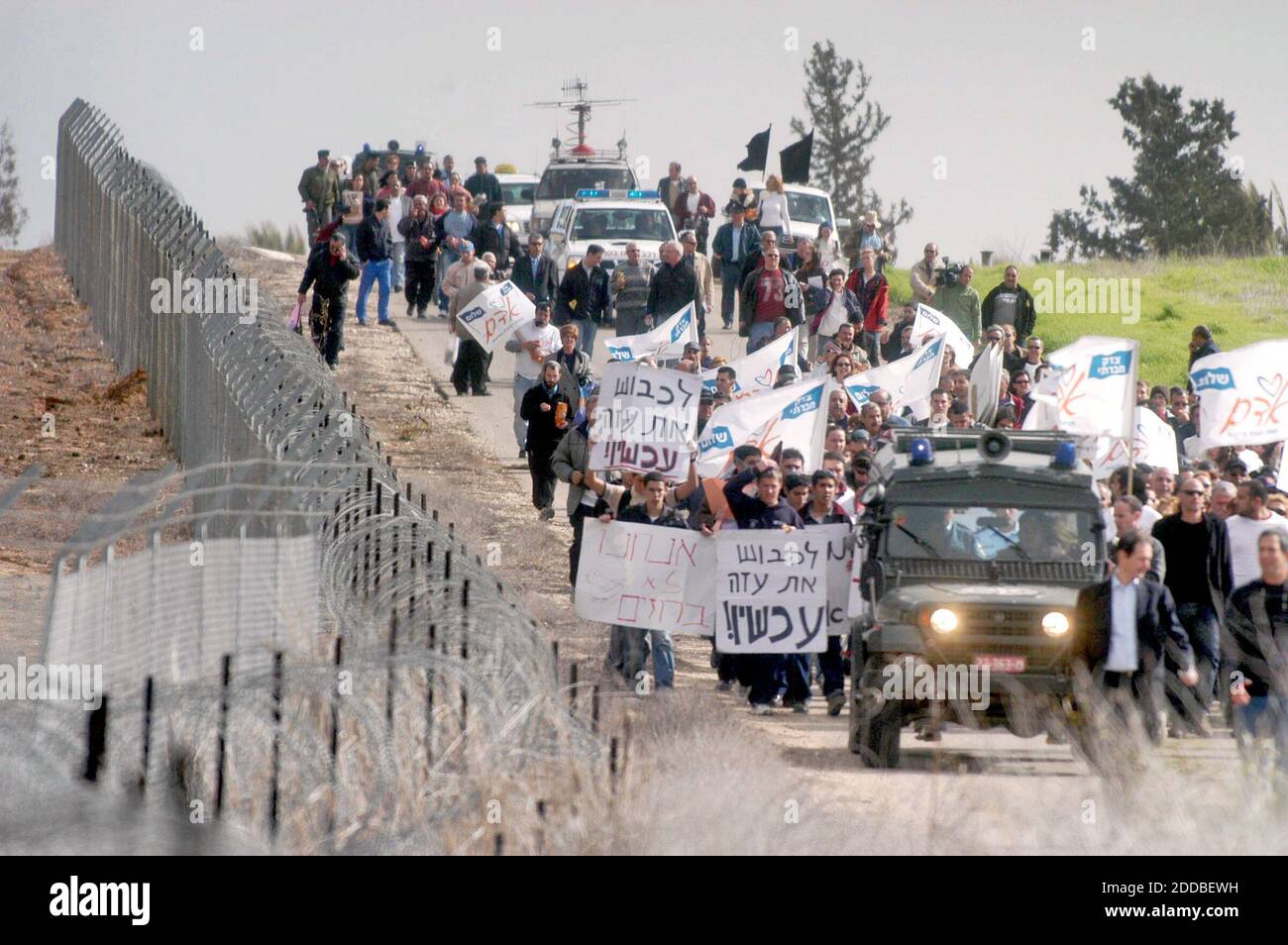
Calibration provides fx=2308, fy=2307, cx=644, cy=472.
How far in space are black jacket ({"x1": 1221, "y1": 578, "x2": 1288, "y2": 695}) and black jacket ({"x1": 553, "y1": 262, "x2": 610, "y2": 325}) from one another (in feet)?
59.4

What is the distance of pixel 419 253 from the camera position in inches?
1436

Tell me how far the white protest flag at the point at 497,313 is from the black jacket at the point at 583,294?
2.94m

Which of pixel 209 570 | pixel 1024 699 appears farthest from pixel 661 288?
pixel 209 570

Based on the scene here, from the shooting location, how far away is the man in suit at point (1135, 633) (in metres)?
13.3

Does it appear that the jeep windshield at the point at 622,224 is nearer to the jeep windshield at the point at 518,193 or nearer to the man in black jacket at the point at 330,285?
the man in black jacket at the point at 330,285

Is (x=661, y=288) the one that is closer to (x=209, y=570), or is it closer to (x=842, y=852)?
(x=209, y=570)

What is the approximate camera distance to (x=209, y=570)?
12.0 meters

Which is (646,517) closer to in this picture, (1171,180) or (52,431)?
(52,431)

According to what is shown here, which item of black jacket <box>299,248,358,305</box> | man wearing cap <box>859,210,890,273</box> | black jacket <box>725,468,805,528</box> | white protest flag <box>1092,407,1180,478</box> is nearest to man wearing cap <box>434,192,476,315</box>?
black jacket <box>299,248,358,305</box>

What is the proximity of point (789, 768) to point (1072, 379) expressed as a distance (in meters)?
6.69

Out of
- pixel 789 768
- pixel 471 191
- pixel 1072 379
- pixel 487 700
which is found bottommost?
pixel 789 768

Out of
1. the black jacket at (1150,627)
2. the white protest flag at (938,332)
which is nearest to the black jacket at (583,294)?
the white protest flag at (938,332)

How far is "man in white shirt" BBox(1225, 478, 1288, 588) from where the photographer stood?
1540cm
